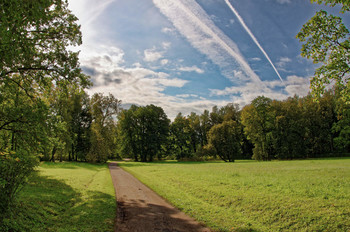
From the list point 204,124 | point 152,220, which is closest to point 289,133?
point 204,124

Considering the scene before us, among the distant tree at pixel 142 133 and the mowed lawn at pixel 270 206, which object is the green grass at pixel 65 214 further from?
the distant tree at pixel 142 133

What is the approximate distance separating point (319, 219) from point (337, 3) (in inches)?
480

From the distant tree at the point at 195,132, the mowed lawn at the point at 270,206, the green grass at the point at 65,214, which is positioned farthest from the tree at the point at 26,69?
the distant tree at the point at 195,132

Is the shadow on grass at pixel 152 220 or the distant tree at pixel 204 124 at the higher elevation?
the distant tree at pixel 204 124

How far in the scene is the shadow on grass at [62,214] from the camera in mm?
7535

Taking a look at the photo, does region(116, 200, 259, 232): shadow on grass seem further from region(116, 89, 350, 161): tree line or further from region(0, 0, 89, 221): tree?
region(116, 89, 350, 161): tree line

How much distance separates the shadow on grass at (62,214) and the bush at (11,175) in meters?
0.51

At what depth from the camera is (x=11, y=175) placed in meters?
6.67

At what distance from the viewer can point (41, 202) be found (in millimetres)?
10617

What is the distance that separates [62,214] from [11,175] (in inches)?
161

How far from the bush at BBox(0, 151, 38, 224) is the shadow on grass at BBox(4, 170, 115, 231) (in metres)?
0.51

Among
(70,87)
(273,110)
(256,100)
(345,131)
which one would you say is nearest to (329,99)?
(345,131)

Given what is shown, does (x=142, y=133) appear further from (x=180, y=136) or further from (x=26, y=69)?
(x=26, y=69)

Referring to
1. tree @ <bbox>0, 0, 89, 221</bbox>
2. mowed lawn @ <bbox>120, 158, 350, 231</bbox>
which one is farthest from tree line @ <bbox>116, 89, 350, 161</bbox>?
tree @ <bbox>0, 0, 89, 221</bbox>
